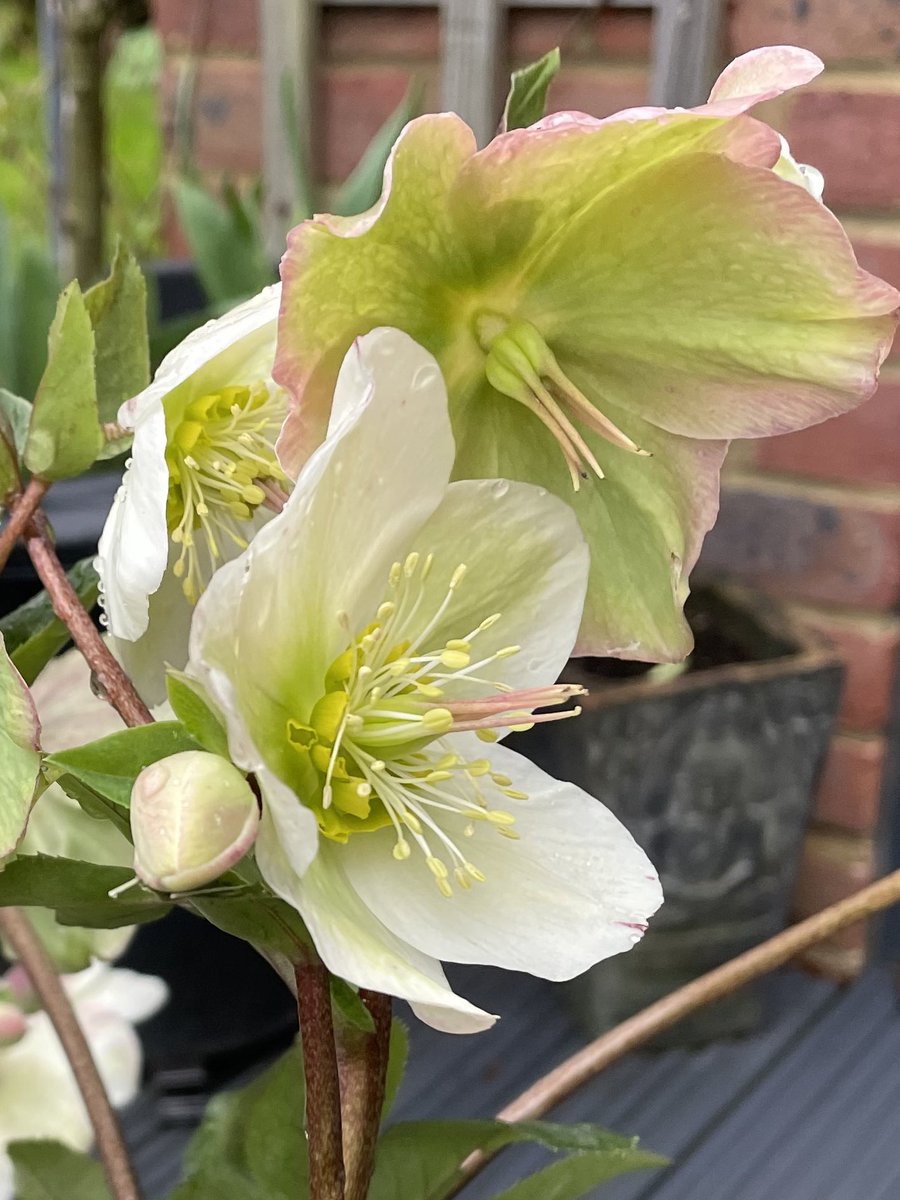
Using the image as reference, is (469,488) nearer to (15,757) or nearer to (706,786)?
(15,757)

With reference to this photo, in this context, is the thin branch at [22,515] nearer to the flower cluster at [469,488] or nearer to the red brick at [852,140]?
the flower cluster at [469,488]

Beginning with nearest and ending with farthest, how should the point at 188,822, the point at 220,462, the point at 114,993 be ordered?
the point at 188,822, the point at 220,462, the point at 114,993

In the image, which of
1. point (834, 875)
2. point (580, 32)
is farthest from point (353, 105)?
point (834, 875)

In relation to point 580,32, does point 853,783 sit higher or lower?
lower

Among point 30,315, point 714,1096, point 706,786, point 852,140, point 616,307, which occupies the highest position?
point 616,307

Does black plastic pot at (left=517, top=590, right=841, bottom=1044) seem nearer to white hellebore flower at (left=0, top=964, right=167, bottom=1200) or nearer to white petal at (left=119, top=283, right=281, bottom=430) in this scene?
white hellebore flower at (left=0, top=964, right=167, bottom=1200)

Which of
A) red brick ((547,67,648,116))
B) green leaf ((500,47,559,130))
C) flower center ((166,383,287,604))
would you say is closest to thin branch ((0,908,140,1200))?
flower center ((166,383,287,604))
